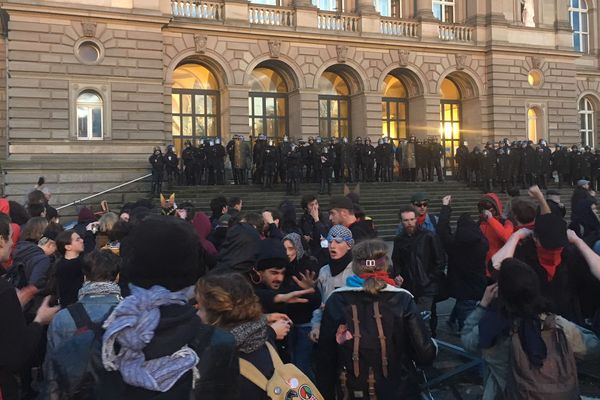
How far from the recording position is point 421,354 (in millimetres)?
3271

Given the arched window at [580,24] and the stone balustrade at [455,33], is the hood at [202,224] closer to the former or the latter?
the stone balustrade at [455,33]

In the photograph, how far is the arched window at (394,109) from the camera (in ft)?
90.6

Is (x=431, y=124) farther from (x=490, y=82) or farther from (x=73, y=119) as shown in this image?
(x=73, y=119)

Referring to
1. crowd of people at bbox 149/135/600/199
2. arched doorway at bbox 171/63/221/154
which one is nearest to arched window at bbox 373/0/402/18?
crowd of people at bbox 149/135/600/199

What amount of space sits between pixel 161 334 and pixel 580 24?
37437 millimetres

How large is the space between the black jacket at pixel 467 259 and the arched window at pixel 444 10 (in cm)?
2463

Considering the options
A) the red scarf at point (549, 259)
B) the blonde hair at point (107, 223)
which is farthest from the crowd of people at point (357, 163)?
the red scarf at point (549, 259)

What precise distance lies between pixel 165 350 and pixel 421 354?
6.06 ft

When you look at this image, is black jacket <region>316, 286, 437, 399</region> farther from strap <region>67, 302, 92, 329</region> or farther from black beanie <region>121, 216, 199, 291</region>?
black beanie <region>121, 216, 199, 291</region>

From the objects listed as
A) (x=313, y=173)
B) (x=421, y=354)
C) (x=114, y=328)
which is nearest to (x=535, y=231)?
(x=421, y=354)

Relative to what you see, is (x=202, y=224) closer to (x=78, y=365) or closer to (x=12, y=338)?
(x=12, y=338)

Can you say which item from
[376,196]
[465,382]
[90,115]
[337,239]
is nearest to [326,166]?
[376,196]

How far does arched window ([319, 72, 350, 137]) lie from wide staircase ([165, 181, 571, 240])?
5738 millimetres

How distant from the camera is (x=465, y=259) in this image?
20.8ft
